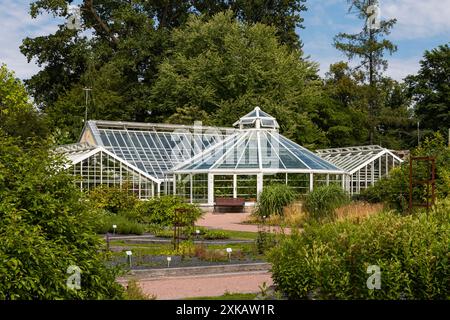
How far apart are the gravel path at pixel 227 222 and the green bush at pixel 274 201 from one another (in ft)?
2.97

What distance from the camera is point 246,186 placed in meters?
32.0

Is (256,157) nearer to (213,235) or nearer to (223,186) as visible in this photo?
(223,186)

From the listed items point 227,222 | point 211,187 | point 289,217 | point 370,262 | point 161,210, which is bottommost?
point 227,222

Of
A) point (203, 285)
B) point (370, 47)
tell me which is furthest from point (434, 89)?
point (203, 285)

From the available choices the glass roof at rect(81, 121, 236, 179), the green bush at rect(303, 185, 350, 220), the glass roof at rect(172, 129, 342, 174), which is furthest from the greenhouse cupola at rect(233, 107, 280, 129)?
the green bush at rect(303, 185, 350, 220)

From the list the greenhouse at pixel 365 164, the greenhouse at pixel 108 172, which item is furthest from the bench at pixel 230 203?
the greenhouse at pixel 365 164

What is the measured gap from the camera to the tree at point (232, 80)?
142 ft

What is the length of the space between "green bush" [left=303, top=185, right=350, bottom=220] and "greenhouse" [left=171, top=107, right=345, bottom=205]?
8.41 metres

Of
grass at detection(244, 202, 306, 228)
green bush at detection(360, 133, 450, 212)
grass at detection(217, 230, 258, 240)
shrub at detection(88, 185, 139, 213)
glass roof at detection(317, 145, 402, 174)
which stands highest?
glass roof at detection(317, 145, 402, 174)

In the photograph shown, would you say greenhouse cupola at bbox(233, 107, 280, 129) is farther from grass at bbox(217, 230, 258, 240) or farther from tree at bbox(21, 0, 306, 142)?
grass at bbox(217, 230, 258, 240)

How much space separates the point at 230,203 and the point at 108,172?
6.58m

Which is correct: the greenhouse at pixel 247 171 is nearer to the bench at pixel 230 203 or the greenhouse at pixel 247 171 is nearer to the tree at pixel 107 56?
the bench at pixel 230 203

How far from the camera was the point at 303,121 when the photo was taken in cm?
4459

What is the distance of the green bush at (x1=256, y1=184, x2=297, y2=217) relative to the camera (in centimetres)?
2367
